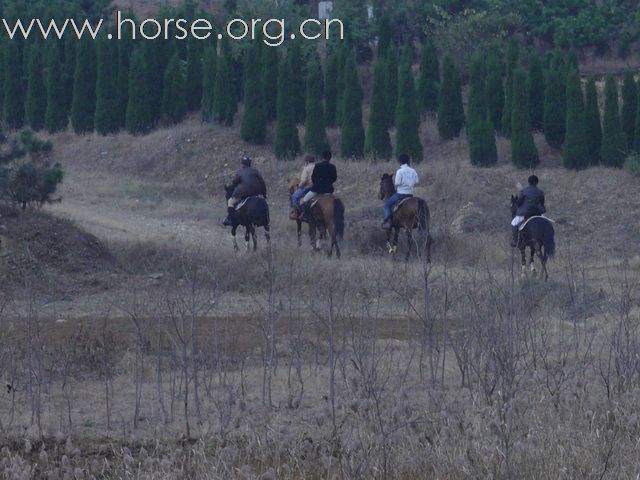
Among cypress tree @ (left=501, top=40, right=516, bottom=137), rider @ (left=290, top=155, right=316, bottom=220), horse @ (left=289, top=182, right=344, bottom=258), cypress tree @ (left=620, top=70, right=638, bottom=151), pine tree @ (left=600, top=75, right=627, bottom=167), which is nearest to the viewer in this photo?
horse @ (left=289, top=182, right=344, bottom=258)

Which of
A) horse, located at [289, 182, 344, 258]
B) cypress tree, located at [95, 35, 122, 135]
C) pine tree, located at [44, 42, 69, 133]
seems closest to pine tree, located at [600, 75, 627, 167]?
horse, located at [289, 182, 344, 258]

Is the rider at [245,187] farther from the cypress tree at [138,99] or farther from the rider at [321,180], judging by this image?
the cypress tree at [138,99]

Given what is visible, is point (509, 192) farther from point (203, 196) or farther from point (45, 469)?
point (45, 469)

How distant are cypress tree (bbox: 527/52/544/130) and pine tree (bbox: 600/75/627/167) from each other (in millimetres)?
2939

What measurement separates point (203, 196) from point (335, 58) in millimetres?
6556

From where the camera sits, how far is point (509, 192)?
30297 mm

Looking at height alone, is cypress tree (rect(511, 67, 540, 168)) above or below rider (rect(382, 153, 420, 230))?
above

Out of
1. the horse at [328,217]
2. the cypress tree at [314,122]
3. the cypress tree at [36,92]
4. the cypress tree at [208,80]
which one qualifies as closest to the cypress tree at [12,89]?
the cypress tree at [36,92]

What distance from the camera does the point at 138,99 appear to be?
41000mm

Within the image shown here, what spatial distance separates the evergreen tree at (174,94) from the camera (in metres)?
40.8

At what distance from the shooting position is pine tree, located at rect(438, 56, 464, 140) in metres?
34.8

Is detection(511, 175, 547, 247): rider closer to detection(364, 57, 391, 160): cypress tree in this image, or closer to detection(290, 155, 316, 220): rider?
detection(290, 155, 316, 220): rider

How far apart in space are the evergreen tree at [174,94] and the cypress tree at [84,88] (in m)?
2.53

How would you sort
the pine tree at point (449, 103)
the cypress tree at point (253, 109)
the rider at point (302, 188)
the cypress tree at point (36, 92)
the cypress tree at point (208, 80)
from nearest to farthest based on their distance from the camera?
the rider at point (302, 188) → the pine tree at point (449, 103) → the cypress tree at point (253, 109) → the cypress tree at point (208, 80) → the cypress tree at point (36, 92)
